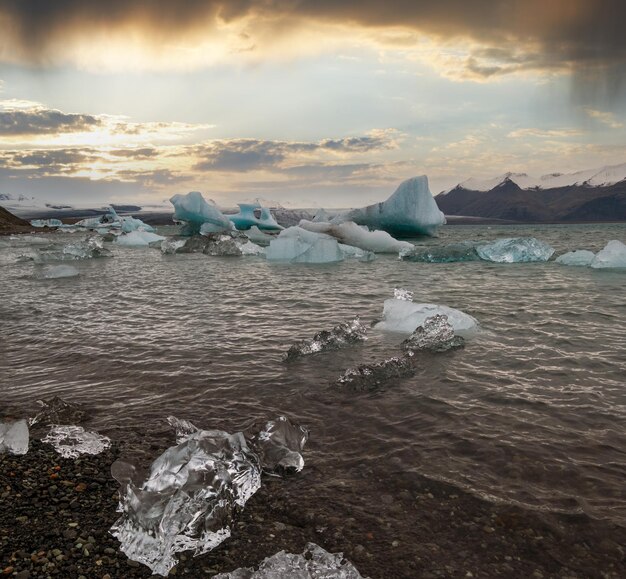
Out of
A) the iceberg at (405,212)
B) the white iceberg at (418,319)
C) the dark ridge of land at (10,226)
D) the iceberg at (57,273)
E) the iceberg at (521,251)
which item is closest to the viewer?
the white iceberg at (418,319)

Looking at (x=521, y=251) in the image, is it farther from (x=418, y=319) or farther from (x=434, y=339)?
(x=434, y=339)

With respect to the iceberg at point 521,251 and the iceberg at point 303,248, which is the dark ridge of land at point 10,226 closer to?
the iceberg at point 303,248

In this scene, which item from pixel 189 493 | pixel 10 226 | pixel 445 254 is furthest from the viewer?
pixel 10 226

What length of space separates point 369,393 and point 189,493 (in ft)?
8.59

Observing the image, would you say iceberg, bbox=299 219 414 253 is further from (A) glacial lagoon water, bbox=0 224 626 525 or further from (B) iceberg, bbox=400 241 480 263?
(A) glacial lagoon water, bbox=0 224 626 525

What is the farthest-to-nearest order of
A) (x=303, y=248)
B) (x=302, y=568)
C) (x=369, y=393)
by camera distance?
(x=303, y=248) < (x=369, y=393) < (x=302, y=568)

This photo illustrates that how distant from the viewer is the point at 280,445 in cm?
397

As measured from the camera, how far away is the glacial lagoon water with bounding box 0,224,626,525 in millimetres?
3828

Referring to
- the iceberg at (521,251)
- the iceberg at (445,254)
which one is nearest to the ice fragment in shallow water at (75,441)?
the iceberg at (445,254)

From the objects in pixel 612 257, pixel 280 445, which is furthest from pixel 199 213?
pixel 280 445

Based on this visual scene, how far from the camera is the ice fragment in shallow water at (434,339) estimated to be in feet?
22.9

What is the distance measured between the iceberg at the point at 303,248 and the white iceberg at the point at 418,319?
13889mm

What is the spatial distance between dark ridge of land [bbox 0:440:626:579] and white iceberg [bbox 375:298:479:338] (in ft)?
15.1

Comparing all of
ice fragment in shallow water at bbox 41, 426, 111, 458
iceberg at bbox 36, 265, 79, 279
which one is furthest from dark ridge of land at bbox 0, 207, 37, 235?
ice fragment in shallow water at bbox 41, 426, 111, 458
